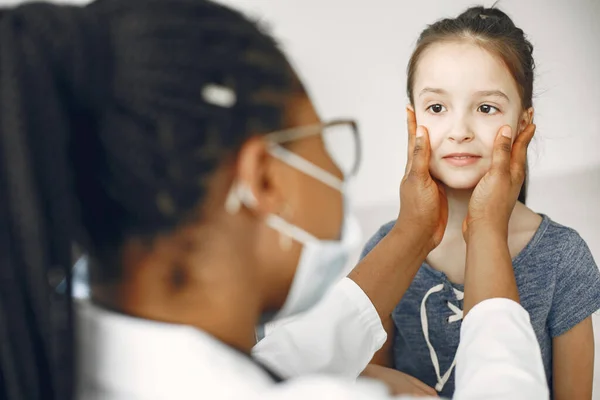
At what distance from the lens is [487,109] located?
39.5 inches

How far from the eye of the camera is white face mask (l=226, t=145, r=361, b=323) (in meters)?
0.56

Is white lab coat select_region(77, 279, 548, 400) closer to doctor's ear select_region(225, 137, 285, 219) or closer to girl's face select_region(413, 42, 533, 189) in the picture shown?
doctor's ear select_region(225, 137, 285, 219)

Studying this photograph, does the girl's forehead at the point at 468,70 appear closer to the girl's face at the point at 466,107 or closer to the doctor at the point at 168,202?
the girl's face at the point at 466,107

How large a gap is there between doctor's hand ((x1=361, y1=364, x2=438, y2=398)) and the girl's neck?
30 centimetres

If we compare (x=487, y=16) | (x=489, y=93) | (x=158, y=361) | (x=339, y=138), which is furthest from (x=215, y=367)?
(x=487, y=16)

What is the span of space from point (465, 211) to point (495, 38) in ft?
1.07

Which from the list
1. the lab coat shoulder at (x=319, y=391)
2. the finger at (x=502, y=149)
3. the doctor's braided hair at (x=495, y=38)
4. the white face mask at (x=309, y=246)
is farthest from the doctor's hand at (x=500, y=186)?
the lab coat shoulder at (x=319, y=391)

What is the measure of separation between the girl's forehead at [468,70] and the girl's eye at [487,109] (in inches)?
1.3

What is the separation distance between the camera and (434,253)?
1142 mm

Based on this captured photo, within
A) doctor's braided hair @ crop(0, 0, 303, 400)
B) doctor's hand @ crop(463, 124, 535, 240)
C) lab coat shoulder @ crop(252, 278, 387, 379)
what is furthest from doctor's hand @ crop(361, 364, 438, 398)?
doctor's braided hair @ crop(0, 0, 303, 400)

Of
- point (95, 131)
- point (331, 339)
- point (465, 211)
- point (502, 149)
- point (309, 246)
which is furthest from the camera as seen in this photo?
point (465, 211)

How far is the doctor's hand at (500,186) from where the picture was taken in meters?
0.92

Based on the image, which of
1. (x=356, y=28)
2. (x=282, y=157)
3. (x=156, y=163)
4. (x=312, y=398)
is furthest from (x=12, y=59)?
(x=356, y=28)

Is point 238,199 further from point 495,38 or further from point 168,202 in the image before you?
point 495,38
